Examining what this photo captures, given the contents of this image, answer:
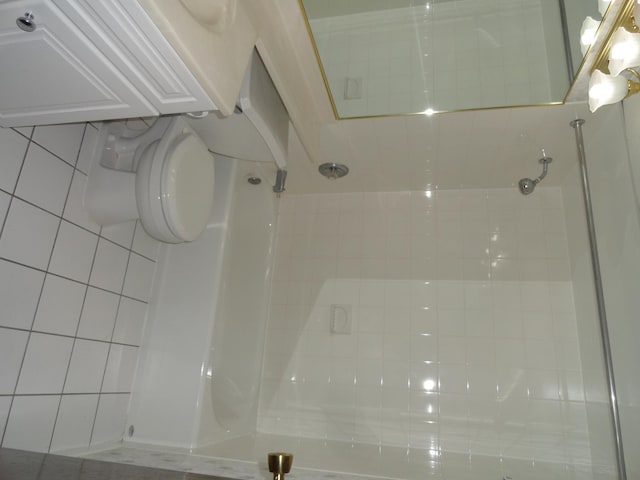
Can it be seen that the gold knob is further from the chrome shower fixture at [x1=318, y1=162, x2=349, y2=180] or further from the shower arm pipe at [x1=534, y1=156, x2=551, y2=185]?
the shower arm pipe at [x1=534, y1=156, x2=551, y2=185]

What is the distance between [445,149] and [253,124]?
2.93ft

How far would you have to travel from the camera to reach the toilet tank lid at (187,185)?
1.21 metres

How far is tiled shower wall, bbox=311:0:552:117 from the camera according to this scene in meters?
1.48

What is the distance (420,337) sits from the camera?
1924 mm

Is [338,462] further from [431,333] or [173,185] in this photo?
[173,185]

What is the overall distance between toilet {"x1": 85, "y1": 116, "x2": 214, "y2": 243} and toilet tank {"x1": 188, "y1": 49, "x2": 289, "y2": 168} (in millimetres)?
75

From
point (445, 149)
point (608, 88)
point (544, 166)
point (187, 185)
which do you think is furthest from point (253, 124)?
point (544, 166)

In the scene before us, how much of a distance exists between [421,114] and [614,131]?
661 mm

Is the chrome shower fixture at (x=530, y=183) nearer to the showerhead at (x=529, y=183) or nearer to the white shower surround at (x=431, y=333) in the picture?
the showerhead at (x=529, y=183)

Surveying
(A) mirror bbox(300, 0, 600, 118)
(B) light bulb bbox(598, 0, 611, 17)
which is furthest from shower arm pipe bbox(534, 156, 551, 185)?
(B) light bulb bbox(598, 0, 611, 17)

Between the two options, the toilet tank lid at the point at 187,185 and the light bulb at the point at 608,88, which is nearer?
the light bulb at the point at 608,88

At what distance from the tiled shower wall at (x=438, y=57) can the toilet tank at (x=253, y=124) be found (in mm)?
256

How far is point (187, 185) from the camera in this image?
50.1 inches

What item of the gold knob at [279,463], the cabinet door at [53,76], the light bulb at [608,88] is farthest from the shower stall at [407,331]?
the cabinet door at [53,76]
